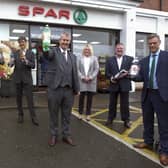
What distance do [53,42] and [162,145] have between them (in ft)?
34.1

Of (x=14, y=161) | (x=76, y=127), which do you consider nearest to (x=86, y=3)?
(x=76, y=127)

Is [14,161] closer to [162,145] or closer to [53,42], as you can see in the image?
[162,145]

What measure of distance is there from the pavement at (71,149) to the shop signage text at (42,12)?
Result: 21.3 ft

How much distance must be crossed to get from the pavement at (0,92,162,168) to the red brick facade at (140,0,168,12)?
10.9 metres

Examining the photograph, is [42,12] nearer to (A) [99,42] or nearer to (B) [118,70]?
(A) [99,42]

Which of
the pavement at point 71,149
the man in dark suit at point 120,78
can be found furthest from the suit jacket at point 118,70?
the pavement at point 71,149

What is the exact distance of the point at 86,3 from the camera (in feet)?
51.3

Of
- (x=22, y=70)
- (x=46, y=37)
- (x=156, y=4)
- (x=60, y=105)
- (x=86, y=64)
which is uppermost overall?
(x=156, y=4)

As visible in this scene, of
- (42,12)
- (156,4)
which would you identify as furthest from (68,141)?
(156,4)

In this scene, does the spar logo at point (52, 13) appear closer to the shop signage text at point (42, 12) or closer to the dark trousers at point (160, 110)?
the shop signage text at point (42, 12)

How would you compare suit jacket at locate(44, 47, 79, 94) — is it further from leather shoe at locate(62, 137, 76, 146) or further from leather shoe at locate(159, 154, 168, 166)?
leather shoe at locate(159, 154, 168, 166)

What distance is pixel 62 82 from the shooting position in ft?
21.4

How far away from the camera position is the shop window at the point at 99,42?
15.9 meters

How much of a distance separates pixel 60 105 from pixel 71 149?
0.84m
